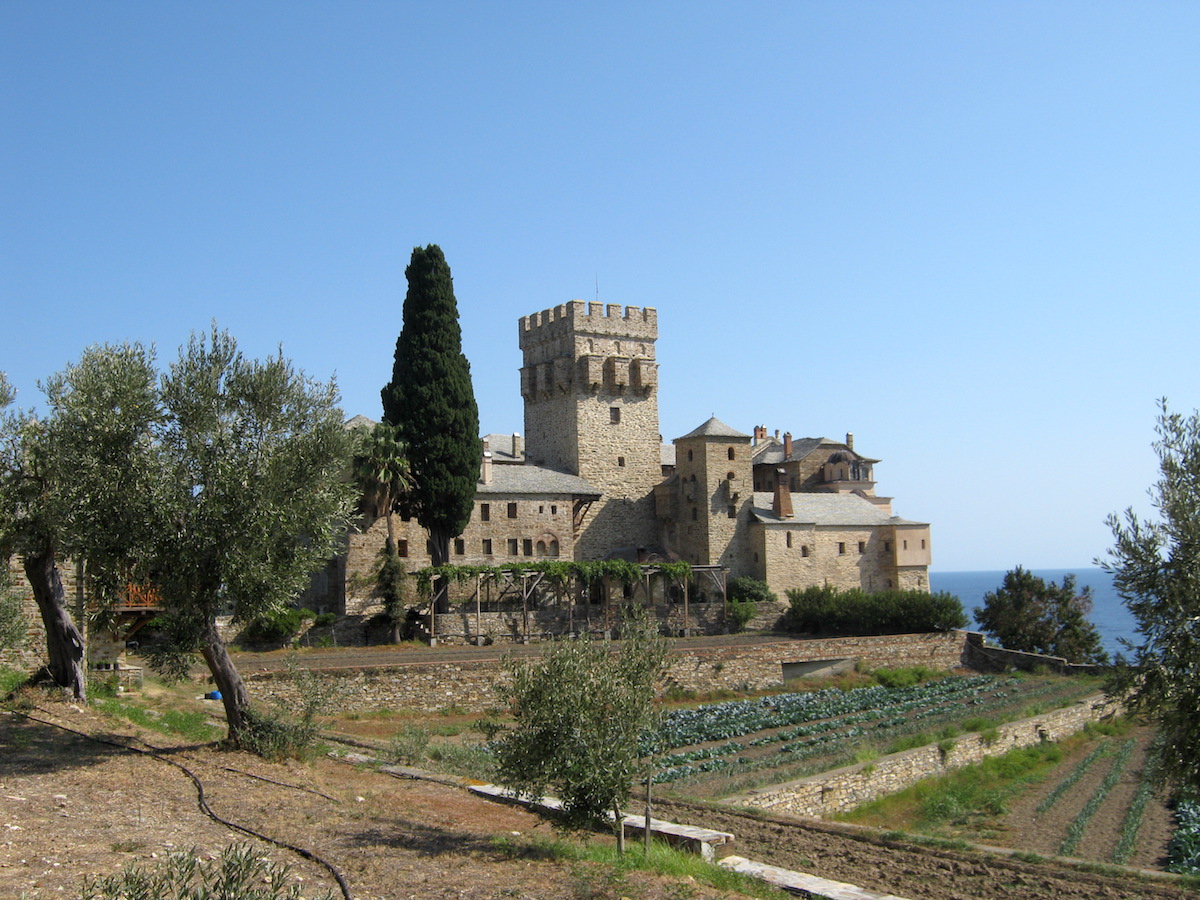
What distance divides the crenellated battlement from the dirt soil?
37.2 m

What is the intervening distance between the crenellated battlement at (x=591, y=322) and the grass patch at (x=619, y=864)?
4122 centimetres

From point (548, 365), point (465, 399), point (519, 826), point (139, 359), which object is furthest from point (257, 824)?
point (548, 365)

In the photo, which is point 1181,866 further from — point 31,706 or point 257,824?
point 31,706

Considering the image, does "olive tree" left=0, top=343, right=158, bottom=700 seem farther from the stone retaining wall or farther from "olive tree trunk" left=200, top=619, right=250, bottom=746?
the stone retaining wall

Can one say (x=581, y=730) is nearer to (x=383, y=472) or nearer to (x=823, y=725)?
(x=823, y=725)

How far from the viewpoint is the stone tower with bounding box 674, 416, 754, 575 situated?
49.6 metres

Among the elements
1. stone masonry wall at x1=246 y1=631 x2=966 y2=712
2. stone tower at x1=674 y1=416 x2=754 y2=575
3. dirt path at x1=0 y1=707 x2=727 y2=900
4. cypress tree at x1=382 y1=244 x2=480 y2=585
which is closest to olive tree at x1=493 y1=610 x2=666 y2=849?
dirt path at x1=0 y1=707 x2=727 y2=900

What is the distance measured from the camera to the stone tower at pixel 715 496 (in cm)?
4962

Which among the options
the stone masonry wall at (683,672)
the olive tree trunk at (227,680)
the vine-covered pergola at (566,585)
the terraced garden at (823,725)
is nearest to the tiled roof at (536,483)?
the vine-covered pergola at (566,585)

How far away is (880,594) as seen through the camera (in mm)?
45812

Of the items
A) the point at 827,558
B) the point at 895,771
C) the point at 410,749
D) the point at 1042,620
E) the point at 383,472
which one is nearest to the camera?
the point at 410,749

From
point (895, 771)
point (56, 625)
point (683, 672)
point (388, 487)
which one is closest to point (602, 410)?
point (388, 487)

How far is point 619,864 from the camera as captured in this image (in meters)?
12.0

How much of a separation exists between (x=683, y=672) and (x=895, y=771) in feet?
40.9
